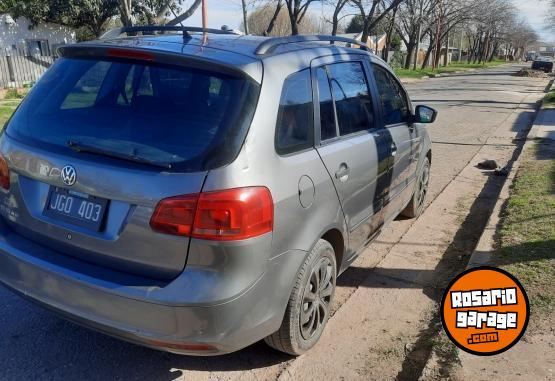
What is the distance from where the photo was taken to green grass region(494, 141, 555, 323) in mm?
3623

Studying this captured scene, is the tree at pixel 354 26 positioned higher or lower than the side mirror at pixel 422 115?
higher

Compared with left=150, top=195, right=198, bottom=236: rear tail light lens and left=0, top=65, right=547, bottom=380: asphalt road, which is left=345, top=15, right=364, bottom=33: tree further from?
left=150, top=195, right=198, bottom=236: rear tail light lens

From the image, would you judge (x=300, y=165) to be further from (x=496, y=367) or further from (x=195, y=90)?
(x=496, y=367)

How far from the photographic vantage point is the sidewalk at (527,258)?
2873 millimetres

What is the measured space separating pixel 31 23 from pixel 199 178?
28.6 metres

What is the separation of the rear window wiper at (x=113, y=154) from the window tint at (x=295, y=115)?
0.62m

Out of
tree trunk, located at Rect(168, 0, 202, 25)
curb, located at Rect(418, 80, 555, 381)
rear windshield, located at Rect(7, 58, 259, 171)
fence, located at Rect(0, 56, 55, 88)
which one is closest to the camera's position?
rear windshield, located at Rect(7, 58, 259, 171)

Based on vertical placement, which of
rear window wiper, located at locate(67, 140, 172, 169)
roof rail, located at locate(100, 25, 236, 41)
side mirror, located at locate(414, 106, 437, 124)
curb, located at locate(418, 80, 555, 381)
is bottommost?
curb, located at locate(418, 80, 555, 381)

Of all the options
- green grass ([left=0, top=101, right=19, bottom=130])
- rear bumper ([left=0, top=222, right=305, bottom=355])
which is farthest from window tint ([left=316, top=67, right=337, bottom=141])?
green grass ([left=0, top=101, right=19, bottom=130])

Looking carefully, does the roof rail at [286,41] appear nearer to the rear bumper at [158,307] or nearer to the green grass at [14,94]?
the rear bumper at [158,307]

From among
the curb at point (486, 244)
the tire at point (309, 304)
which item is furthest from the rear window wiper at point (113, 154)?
the curb at point (486, 244)

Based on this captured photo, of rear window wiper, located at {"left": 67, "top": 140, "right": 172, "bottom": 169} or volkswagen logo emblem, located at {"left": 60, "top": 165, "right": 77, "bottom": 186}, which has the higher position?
rear window wiper, located at {"left": 67, "top": 140, "right": 172, "bottom": 169}

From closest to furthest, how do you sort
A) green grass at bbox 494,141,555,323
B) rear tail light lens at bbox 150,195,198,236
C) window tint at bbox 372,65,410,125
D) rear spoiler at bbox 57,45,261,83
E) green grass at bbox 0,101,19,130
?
rear tail light lens at bbox 150,195,198,236
rear spoiler at bbox 57,45,261,83
green grass at bbox 494,141,555,323
window tint at bbox 372,65,410,125
green grass at bbox 0,101,19,130

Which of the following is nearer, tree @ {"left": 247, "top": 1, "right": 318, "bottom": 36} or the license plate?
the license plate
